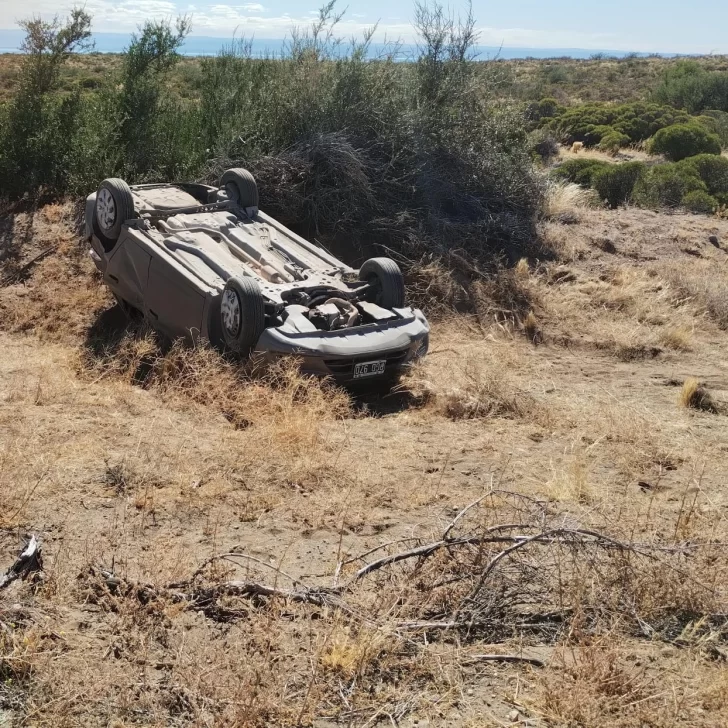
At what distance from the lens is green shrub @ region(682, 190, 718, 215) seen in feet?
54.1

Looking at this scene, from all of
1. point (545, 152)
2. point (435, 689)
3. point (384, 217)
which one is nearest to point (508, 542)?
point (435, 689)

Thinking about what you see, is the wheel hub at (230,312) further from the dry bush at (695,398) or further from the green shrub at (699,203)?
the green shrub at (699,203)

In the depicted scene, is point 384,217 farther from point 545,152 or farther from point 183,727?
point 545,152

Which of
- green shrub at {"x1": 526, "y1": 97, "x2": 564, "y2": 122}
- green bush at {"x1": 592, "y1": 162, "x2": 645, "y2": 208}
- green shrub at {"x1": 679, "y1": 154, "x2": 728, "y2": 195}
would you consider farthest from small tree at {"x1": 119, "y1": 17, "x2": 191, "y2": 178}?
green shrub at {"x1": 526, "y1": 97, "x2": 564, "y2": 122}

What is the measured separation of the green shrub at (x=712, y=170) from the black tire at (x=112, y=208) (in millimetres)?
14451

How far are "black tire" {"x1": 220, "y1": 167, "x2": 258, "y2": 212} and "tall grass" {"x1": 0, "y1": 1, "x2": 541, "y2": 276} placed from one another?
5.89 feet

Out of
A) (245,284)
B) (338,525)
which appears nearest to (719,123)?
(245,284)

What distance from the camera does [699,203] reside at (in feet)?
54.4

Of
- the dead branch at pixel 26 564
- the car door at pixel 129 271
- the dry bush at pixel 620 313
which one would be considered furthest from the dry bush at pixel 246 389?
the dry bush at pixel 620 313

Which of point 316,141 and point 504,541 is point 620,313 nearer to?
point 316,141

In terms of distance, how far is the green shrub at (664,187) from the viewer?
667 inches

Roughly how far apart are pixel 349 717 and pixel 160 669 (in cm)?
84

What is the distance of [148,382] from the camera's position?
789 centimetres

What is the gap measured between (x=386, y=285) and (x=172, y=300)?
6.82ft
